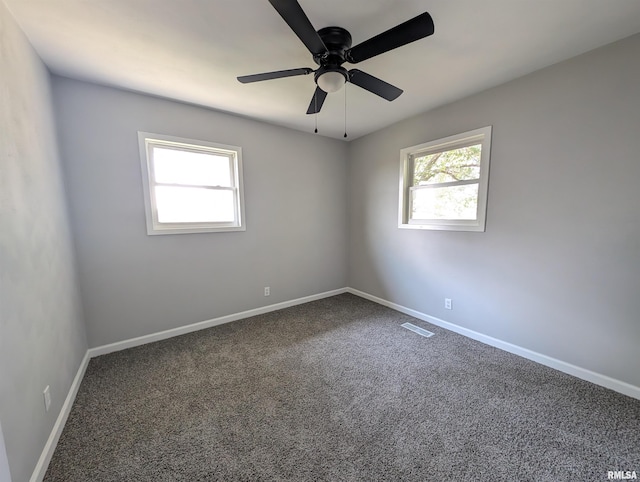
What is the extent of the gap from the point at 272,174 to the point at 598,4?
3017 mm

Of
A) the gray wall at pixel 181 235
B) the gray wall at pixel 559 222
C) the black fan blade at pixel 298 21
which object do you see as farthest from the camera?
the gray wall at pixel 181 235

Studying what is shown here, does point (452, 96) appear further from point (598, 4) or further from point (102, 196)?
point (102, 196)

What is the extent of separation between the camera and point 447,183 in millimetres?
2846

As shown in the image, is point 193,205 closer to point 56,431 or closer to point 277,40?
point 277,40

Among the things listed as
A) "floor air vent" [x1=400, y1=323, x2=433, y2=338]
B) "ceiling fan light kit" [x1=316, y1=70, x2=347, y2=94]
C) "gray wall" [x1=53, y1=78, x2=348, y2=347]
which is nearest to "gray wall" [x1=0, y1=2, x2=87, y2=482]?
"gray wall" [x1=53, y1=78, x2=348, y2=347]

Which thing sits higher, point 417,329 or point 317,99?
point 317,99

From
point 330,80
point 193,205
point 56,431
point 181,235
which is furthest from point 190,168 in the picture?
point 56,431

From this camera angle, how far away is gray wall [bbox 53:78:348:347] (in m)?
2.27

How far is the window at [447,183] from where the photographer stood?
2545 millimetres

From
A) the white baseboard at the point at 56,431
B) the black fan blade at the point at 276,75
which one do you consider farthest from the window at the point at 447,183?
the white baseboard at the point at 56,431

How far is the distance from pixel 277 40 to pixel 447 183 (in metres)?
2.23

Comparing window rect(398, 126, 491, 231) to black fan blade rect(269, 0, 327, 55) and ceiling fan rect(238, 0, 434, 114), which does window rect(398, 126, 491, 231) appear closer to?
ceiling fan rect(238, 0, 434, 114)

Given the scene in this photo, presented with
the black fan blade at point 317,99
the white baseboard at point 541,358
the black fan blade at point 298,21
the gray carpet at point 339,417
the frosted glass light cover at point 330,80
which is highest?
the black fan blade at point 298,21

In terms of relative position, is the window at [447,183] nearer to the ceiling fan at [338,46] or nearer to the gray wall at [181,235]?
the gray wall at [181,235]
